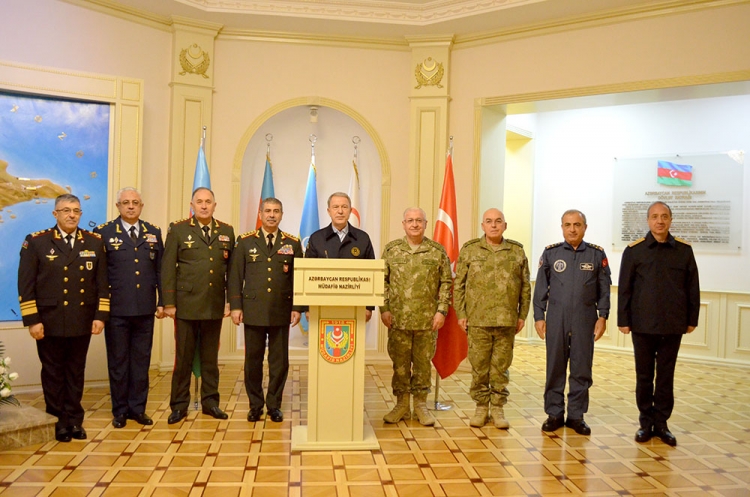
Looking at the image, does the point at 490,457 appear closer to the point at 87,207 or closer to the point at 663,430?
the point at 663,430

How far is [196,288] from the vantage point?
161 inches

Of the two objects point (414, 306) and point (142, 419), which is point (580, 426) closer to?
point (414, 306)

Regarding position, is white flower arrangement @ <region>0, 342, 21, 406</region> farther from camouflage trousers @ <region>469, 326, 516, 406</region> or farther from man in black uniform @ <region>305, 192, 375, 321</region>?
camouflage trousers @ <region>469, 326, 516, 406</region>

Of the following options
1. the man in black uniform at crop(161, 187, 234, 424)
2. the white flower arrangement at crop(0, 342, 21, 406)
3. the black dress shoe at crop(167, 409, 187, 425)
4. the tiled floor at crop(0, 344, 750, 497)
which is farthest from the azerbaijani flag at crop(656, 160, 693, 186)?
the white flower arrangement at crop(0, 342, 21, 406)

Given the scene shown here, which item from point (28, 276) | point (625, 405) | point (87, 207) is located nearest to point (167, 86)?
point (87, 207)

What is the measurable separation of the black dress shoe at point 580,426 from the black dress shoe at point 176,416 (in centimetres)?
267

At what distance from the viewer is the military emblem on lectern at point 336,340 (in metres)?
3.66

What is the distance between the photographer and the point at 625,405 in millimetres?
4941

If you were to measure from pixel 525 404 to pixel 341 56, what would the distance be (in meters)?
3.92

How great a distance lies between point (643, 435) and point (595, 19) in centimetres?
371

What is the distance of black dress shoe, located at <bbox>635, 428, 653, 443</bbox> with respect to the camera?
3972 mm

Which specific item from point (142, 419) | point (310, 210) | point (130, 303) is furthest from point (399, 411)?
point (310, 210)

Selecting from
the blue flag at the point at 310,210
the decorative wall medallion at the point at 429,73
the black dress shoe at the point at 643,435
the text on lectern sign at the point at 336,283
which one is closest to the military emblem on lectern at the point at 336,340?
the text on lectern sign at the point at 336,283

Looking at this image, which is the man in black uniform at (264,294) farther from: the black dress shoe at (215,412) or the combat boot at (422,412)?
the combat boot at (422,412)
